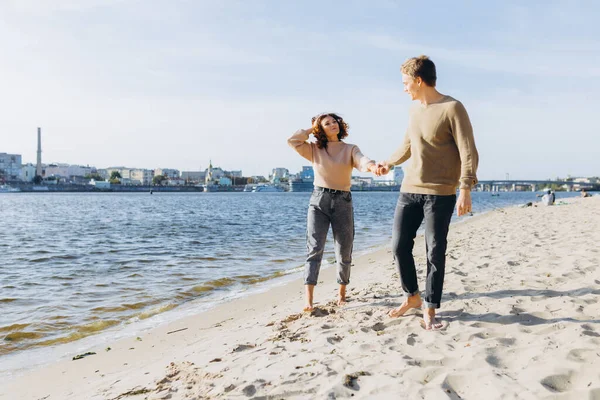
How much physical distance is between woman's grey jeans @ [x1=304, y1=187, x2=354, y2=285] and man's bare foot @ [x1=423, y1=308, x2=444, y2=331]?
3.95ft

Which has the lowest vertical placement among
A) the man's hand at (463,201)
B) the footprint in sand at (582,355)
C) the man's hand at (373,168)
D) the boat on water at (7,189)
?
the boat on water at (7,189)

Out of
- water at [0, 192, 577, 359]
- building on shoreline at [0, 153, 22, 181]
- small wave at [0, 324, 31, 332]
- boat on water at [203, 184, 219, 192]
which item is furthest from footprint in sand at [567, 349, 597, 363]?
building on shoreline at [0, 153, 22, 181]

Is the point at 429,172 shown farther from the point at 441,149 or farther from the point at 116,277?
the point at 116,277

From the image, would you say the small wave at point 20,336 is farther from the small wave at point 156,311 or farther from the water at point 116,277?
the small wave at point 156,311

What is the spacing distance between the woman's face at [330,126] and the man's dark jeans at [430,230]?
3.31ft

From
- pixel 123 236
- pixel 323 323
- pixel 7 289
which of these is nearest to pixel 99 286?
pixel 7 289

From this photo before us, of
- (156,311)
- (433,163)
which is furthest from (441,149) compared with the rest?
(156,311)

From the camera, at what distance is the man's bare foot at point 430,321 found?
3.63 metres

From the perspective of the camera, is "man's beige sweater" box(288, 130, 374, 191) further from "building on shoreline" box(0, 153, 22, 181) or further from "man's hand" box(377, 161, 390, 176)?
"building on shoreline" box(0, 153, 22, 181)

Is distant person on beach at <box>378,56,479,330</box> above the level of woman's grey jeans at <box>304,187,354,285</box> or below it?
above

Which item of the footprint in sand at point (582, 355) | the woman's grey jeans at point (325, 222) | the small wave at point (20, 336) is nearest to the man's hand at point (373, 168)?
the woman's grey jeans at point (325, 222)

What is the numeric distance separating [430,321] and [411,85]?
6.21ft

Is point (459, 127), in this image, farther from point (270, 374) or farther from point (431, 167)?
point (270, 374)

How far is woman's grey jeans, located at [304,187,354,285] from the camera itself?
14.7 ft
